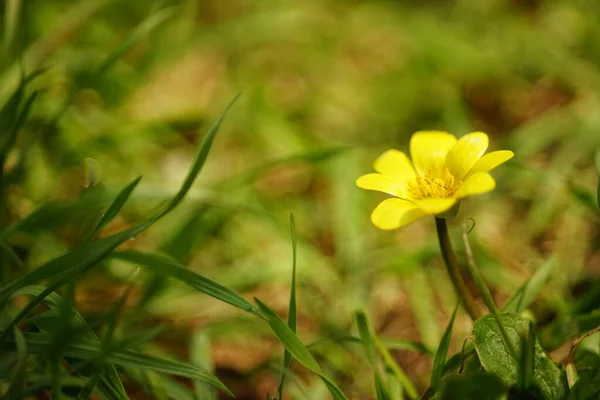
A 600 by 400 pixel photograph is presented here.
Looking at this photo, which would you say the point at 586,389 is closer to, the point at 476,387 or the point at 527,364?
the point at 527,364

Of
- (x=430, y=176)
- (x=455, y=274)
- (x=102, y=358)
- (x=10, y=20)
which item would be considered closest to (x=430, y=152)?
(x=430, y=176)

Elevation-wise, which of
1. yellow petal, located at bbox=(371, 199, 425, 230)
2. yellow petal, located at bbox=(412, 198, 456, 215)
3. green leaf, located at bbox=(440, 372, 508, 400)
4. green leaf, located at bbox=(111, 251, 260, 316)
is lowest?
green leaf, located at bbox=(440, 372, 508, 400)

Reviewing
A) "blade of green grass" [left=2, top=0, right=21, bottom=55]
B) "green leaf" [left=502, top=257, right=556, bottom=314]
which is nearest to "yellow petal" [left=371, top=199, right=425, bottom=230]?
"green leaf" [left=502, top=257, right=556, bottom=314]

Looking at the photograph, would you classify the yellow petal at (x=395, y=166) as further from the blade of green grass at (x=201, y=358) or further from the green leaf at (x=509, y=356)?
the blade of green grass at (x=201, y=358)

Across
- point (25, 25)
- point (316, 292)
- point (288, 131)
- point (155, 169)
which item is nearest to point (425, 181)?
point (316, 292)

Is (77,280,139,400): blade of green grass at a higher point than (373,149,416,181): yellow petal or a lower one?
lower

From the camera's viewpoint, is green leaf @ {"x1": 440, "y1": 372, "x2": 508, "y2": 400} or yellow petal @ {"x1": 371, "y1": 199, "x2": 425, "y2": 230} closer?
green leaf @ {"x1": 440, "y1": 372, "x2": 508, "y2": 400}

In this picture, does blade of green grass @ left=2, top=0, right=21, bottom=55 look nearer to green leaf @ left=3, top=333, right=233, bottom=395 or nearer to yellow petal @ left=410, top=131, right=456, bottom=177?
green leaf @ left=3, top=333, right=233, bottom=395

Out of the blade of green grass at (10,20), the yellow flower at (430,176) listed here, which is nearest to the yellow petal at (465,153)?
the yellow flower at (430,176)
